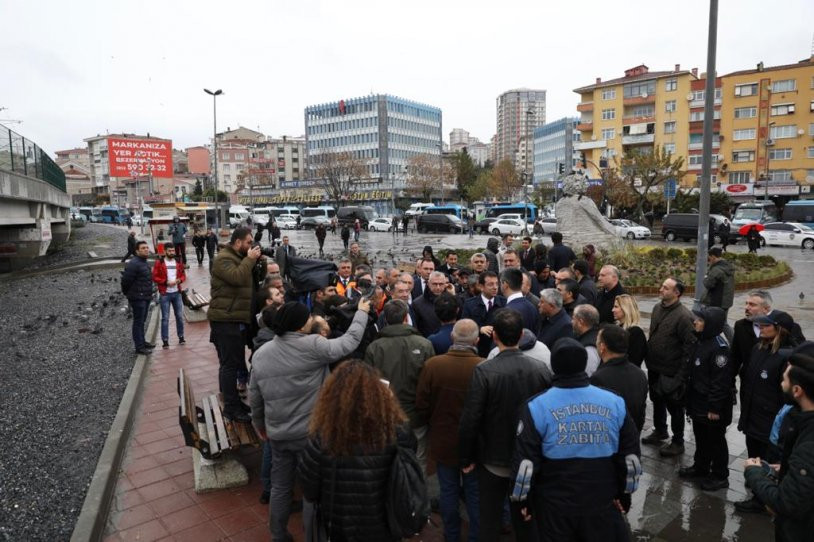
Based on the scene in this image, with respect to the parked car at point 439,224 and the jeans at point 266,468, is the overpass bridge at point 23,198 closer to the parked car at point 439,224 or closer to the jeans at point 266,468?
the jeans at point 266,468

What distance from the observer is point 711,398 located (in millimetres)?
4410

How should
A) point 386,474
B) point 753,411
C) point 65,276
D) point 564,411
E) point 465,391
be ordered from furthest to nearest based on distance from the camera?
point 65,276
point 753,411
point 465,391
point 564,411
point 386,474

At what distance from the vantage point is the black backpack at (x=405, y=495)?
2.51m

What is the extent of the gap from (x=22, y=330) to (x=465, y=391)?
10.9 meters

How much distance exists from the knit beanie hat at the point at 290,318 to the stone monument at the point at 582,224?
1486cm

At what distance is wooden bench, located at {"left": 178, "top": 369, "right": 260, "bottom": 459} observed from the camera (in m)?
4.21

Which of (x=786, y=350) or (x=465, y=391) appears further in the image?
(x=786, y=350)

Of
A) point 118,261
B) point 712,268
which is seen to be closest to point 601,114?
point 118,261

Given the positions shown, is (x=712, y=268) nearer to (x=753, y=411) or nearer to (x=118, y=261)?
(x=753, y=411)

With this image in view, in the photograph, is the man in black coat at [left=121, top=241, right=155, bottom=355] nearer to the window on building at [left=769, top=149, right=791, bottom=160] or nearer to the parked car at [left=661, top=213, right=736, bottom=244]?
the parked car at [left=661, top=213, right=736, bottom=244]

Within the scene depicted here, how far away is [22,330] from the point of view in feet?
35.1

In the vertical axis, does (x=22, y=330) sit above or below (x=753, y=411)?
below

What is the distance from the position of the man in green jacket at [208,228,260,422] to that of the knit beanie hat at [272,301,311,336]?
78.0 inches

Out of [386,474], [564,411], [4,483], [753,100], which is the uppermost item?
[753,100]
